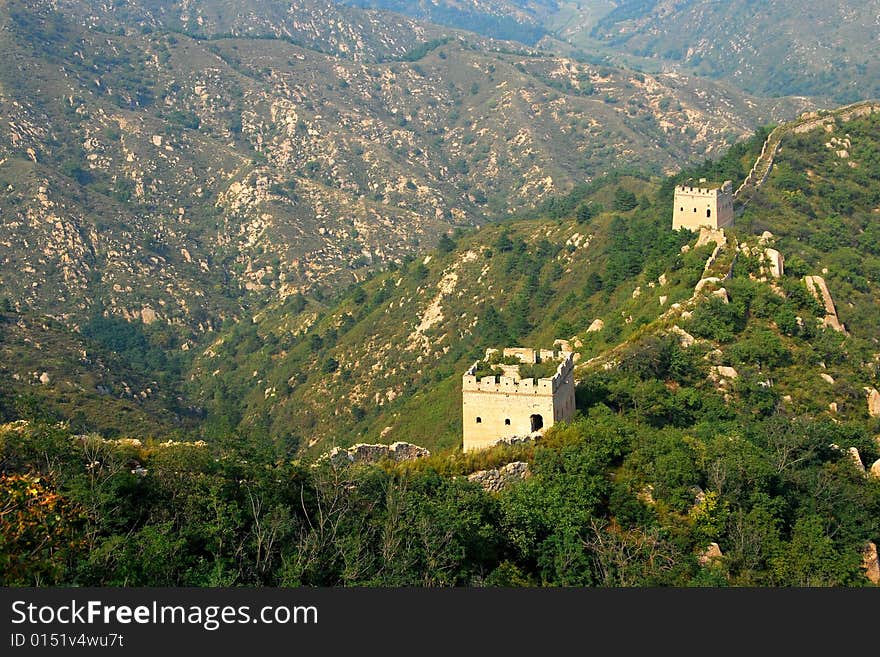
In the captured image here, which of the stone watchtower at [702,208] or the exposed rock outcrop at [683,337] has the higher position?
the stone watchtower at [702,208]

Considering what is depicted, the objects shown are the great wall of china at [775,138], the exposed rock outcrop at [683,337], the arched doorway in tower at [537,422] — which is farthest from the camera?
the great wall of china at [775,138]

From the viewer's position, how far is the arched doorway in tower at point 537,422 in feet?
142

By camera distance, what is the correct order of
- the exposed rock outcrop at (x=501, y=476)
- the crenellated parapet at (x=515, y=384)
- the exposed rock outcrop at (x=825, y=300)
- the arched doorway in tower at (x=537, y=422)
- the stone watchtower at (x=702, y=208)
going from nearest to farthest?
the exposed rock outcrop at (x=501, y=476) → the crenellated parapet at (x=515, y=384) → the arched doorway in tower at (x=537, y=422) → the exposed rock outcrop at (x=825, y=300) → the stone watchtower at (x=702, y=208)

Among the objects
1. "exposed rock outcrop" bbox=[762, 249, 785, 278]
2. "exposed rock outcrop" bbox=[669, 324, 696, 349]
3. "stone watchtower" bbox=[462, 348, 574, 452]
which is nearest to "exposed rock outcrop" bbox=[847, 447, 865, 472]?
"exposed rock outcrop" bbox=[669, 324, 696, 349]

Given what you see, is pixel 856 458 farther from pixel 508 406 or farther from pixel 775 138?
pixel 775 138

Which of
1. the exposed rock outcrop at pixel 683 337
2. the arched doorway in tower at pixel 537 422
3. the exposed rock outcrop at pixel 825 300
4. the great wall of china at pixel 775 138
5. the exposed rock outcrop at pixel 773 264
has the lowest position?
the arched doorway in tower at pixel 537 422

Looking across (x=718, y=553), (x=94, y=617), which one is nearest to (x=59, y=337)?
(x=718, y=553)

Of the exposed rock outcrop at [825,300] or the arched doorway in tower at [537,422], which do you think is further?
the exposed rock outcrop at [825,300]

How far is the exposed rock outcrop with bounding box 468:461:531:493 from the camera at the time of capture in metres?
38.3

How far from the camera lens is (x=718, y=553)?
123 ft

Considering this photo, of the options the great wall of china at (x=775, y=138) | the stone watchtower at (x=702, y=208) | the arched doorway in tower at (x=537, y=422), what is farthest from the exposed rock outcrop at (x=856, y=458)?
the great wall of china at (x=775, y=138)

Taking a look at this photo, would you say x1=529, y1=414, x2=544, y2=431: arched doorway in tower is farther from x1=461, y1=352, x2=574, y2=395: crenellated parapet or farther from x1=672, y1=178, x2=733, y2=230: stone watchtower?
x1=672, y1=178, x2=733, y2=230: stone watchtower

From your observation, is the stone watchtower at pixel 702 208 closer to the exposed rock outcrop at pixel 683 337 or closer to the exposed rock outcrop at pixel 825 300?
the exposed rock outcrop at pixel 825 300

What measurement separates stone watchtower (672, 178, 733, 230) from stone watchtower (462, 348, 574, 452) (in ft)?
127
